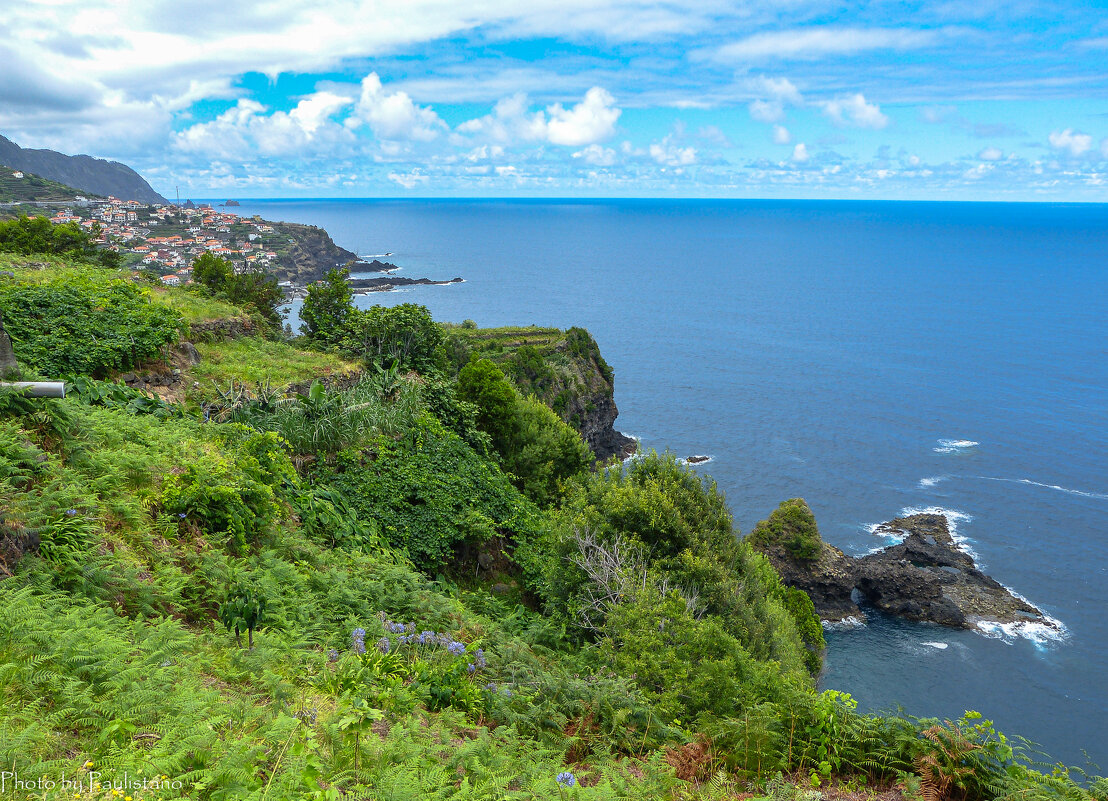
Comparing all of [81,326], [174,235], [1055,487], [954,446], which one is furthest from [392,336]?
[174,235]

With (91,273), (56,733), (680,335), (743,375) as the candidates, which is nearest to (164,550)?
(56,733)

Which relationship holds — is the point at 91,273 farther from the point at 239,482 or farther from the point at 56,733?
the point at 56,733

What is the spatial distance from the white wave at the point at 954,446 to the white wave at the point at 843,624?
2959cm

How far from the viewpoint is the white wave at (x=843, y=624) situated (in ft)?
130

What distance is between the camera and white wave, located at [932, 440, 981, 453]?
2459 inches

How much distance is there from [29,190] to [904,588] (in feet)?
431

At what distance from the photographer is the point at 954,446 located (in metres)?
63.2

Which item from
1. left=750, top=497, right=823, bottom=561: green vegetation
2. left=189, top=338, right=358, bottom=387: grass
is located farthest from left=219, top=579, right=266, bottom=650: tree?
left=750, top=497, right=823, bottom=561: green vegetation

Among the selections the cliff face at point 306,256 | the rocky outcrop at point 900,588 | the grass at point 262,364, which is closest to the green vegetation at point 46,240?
the grass at point 262,364

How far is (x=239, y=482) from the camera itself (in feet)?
32.3

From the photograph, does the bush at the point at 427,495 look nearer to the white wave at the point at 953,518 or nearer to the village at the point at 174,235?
the white wave at the point at 953,518

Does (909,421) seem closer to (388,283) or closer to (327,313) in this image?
(327,313)

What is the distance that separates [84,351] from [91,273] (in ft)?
24.4

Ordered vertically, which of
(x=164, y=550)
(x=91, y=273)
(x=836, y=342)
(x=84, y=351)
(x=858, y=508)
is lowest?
(x=858, y=508)
